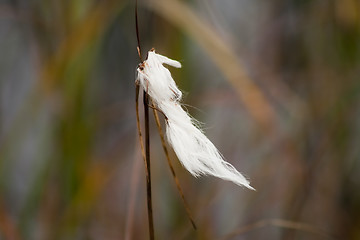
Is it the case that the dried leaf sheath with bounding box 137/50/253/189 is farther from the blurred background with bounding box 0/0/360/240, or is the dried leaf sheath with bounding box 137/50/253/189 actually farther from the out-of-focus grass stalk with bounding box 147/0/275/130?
the out-of-focus grass stalk with bounding box 147/0/275/130

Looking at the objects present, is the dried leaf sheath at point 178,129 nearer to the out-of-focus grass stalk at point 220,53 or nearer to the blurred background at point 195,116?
the blurred background at point 195,116

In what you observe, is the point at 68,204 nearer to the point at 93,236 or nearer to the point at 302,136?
the point at 93,236

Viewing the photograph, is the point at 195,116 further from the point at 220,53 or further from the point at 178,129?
the point at 178,129

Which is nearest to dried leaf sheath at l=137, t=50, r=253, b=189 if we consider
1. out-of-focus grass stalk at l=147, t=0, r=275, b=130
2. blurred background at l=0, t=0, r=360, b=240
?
blurred background at l=0, t=0, r=360, b=240

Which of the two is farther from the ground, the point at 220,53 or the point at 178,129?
the point at 220,53

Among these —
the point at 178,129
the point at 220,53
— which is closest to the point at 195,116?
the point at 220,53

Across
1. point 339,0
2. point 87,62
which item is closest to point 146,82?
point 87,62
